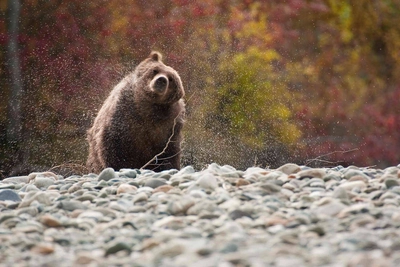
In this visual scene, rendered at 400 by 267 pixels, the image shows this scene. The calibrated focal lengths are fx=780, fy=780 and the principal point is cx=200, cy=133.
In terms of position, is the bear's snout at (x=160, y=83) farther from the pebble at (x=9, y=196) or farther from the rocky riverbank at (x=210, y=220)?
the pebble at (x=9, y=196)

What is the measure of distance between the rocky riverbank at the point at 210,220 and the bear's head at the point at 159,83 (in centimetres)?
210

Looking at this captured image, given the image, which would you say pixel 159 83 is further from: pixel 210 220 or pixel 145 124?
pixel 210 220

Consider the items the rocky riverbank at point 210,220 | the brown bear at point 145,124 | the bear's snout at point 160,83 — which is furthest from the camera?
the brown bear at point 145,124

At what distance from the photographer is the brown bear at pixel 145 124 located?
277 inches

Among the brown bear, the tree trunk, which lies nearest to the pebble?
the brown bear

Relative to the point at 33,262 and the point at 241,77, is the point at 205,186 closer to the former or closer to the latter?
the point at 33,262

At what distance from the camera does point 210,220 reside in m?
3.64

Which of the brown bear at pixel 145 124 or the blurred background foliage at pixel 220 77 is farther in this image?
the blurred background foliage at pixel 220 77

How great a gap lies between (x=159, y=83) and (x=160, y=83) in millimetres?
12

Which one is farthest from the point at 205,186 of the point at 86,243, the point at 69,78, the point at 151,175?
the point at 69,78

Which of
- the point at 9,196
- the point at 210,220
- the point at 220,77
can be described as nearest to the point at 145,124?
the point at 9,196

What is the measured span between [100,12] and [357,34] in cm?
392

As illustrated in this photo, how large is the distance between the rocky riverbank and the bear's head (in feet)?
6.88

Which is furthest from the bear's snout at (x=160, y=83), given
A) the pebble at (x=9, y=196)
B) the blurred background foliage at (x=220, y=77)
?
the pebble at (x=9, y=196)
